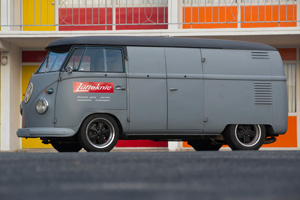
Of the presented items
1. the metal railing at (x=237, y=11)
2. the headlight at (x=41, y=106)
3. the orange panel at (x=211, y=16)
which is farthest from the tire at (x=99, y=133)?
the orange panel at (x=211, y=16)

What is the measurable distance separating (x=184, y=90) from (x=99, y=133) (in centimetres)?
174

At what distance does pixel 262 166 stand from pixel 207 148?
6.49 meters

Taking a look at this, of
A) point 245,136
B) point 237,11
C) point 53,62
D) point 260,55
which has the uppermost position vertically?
point 237,11

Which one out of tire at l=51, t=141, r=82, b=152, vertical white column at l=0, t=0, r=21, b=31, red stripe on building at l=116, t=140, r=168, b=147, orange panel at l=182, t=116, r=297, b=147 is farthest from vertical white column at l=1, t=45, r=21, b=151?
tire at l=51, t=141, r=82, b=152

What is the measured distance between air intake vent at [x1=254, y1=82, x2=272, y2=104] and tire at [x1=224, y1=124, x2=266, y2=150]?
486 millimetres

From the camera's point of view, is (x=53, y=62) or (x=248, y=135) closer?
(x=53, y=62)

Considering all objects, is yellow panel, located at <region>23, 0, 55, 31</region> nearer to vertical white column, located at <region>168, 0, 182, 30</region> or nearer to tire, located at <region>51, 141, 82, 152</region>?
vertical white column, located at <region>168, 0, 182, 30</region>

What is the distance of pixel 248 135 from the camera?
42.5ft

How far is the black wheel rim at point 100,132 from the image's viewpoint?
11.9 metres

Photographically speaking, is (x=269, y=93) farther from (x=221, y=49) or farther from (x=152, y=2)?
(x=152, y=2)

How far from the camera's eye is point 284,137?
19.7m

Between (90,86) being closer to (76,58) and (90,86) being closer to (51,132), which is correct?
(76,58)

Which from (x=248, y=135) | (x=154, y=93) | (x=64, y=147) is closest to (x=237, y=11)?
(x=248, y=135)

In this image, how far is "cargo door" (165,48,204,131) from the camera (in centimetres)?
1249
